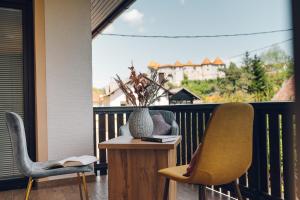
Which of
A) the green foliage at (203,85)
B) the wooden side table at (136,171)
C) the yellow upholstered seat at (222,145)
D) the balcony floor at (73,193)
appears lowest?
the balcony floor at (73,193)

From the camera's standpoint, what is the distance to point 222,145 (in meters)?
1.80

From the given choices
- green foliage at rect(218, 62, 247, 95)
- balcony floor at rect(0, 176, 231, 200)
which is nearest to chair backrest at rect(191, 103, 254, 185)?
balcony floor at rect(0, 176, 231, 200)

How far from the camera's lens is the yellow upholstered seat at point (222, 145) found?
1.78 meters

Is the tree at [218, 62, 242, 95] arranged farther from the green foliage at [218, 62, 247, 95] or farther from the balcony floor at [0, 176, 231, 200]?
the balcony floor at [0, 176, 231, 200]

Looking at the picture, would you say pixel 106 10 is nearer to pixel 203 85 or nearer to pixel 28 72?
pixel 28 72

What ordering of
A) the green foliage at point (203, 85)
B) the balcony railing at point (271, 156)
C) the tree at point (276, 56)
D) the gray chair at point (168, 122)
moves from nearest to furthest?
1. the tree at point (276, 56)
2. the balcony railing at point (271, 156)
3. the gray chair at point (168, 122)
4. the green foliage at point (203, 85)

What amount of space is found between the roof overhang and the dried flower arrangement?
3.37m

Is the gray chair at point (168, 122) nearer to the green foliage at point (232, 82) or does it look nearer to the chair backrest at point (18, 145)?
the chair backrest at point (18, 145)

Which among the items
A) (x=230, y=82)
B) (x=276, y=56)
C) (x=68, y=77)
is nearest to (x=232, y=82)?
(x=230, y=82)

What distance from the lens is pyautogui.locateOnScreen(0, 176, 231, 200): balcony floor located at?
3.20m

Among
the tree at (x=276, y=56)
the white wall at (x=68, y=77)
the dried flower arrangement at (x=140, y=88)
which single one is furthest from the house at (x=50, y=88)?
the tree at (x=276, y=56)

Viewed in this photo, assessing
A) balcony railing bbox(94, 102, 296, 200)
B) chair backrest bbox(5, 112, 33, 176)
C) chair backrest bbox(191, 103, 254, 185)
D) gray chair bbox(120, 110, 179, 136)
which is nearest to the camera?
chair backrest bbox(191, 103, 254, 185)

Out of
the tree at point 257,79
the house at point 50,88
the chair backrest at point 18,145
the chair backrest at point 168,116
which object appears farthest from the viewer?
the tree at point 257,79

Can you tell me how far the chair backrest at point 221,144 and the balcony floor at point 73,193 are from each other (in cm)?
141
